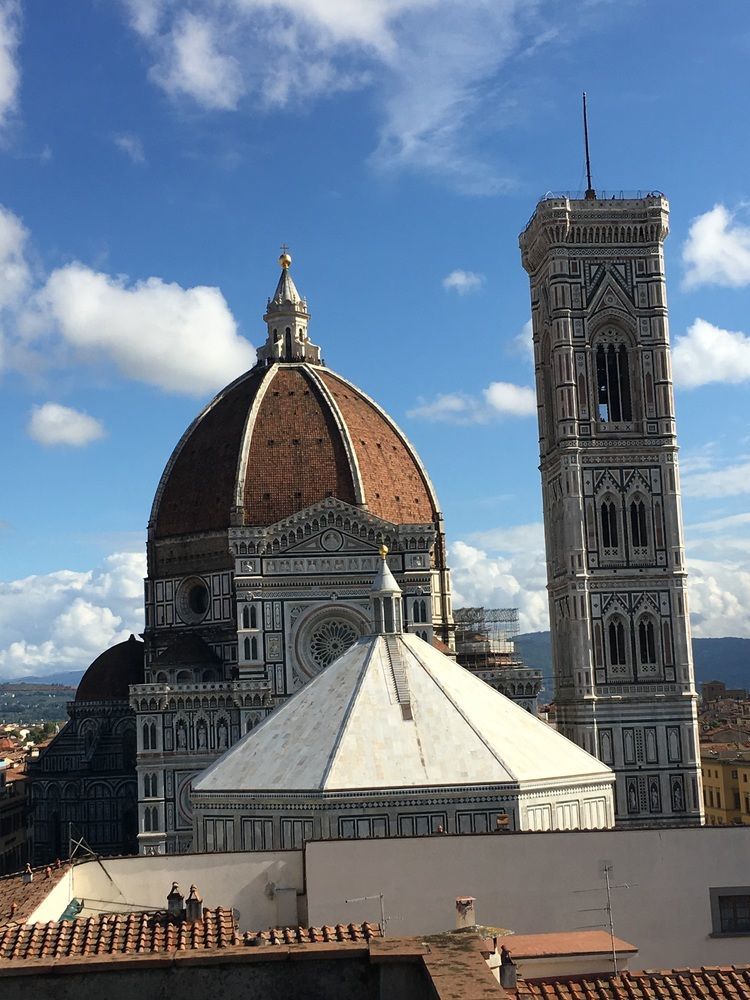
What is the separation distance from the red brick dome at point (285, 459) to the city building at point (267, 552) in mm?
66


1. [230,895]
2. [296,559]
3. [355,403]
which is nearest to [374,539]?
[296,559]

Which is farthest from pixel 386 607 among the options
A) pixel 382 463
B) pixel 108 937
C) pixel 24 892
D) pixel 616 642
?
pixel 382 463

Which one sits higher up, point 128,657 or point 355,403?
point 355,403

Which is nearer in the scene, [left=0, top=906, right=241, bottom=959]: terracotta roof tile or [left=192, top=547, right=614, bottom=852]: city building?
[left=0, top=906, right=241, bottom=959]: terracotta roof tile

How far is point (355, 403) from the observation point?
2245 inches

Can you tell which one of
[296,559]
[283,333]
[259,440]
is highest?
[283,333]

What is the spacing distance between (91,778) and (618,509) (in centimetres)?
2205

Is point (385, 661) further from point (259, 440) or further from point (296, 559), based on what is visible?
point (259, 440)

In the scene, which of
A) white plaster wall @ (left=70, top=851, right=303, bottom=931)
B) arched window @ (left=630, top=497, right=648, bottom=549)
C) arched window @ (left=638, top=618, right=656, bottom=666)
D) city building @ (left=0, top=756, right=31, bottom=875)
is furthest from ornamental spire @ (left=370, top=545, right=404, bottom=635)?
city building @ (left=0, top=756, right=31, bottom=875)

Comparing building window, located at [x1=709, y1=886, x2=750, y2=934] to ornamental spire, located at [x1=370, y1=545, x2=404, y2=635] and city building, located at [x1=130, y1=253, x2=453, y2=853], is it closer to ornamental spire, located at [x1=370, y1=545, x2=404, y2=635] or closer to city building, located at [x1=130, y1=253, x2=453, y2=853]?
ornamental spire, located at [x1=370, y1=545, x2=404, y2=635]

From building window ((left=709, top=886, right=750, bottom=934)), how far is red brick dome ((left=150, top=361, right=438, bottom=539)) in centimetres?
3270

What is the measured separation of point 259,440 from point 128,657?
1026 cm

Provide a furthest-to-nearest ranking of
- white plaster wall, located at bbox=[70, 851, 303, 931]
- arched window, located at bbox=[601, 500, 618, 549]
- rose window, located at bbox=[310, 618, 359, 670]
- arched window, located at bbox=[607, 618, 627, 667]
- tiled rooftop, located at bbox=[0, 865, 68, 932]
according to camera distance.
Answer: arched window, located at bbox=[601, 500, 618, 549] < arched window, located at bbox=[607, 618, 627, 667] < rose window, located at bbox=[310, 618, 359, 670] < white plaster wall, located at bbox=[70, 851, 303, 931] < tiled rooftop, located at bbox=[0, 865, 68, 932]

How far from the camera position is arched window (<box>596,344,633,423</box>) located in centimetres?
5000
